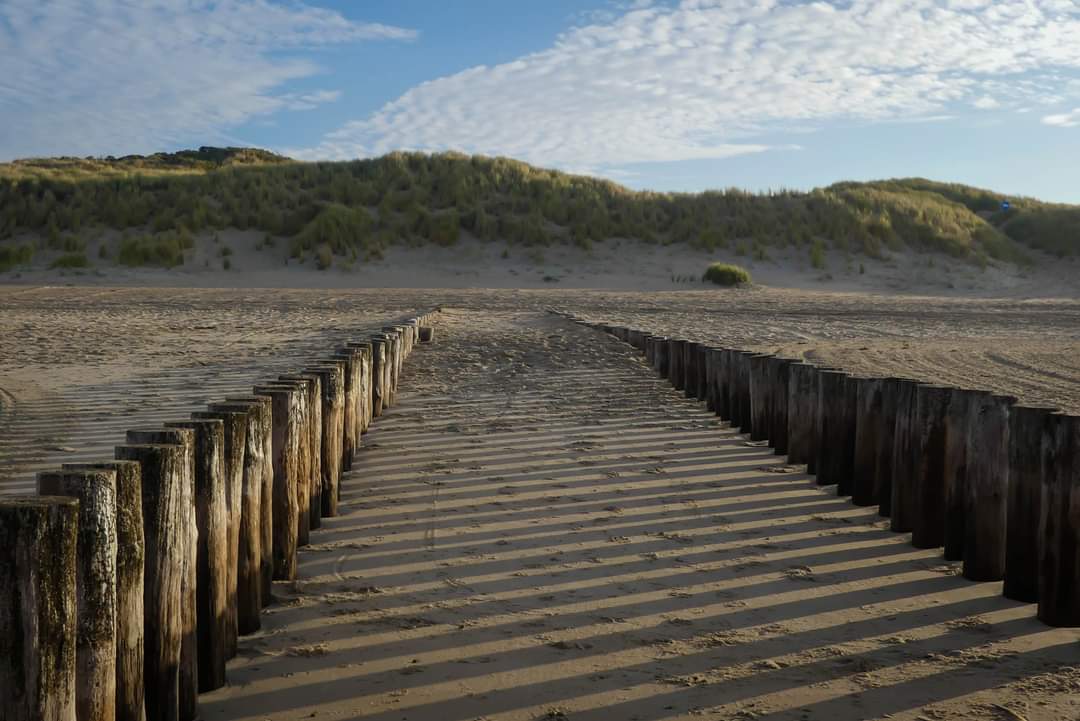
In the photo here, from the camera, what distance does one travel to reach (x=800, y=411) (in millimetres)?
7020

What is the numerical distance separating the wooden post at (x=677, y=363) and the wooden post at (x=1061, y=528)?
624cm

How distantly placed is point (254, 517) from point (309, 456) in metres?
1.09

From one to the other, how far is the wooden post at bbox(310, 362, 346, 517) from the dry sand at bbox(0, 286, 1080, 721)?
17 cm

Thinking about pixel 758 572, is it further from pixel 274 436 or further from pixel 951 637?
pixel 274 436

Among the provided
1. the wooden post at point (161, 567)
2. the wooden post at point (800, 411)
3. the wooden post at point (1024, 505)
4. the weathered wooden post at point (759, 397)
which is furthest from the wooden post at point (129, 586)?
the weathered wooden post at point (759, 397)

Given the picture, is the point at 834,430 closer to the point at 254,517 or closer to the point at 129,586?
the point at 254,517

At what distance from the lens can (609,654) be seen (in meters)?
3.80

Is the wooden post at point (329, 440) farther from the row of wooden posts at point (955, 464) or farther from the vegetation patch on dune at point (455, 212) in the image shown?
the vegetation patch on dune at point (455, 212)

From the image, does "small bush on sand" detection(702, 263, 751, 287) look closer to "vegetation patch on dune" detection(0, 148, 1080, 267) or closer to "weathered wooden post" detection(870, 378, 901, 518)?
"vegetation patch on dune" detection(0, 148, 1080, 267)

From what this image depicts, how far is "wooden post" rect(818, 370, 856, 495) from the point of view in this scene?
6.31 meters

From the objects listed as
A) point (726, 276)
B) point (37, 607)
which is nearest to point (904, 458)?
point (37, 607)

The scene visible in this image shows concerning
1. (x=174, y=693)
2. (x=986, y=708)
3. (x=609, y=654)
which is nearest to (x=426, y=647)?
(x=609, y=654)

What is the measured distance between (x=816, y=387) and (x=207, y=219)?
28973mm

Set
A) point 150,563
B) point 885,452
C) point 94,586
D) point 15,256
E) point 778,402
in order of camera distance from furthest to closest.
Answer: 1. point 15,256
2. point 778,402
3. point 885,452
4. point 150,563
5. point 94,586
